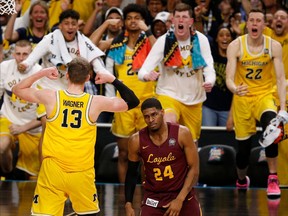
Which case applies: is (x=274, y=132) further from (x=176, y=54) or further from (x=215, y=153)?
(x=215, y=153)

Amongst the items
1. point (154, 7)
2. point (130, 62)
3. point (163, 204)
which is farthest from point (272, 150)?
point (154, 7)

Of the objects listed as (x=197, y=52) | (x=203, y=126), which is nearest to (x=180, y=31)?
(x=197, y=52)

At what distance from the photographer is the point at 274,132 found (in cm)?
1151

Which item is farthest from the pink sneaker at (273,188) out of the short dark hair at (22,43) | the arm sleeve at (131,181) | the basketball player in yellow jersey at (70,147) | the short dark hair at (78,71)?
the short dark hair at (78,71)

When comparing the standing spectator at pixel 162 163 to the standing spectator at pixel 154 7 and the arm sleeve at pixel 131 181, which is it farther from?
the standing spectator at pixel 154 7

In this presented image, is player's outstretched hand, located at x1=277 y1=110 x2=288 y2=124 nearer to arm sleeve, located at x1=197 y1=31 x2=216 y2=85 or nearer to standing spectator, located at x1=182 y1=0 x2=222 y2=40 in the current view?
arm sleeve, located at x1=197 y1=31 x2=216 y2=85

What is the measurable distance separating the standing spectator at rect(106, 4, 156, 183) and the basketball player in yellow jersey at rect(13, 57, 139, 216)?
3.66m

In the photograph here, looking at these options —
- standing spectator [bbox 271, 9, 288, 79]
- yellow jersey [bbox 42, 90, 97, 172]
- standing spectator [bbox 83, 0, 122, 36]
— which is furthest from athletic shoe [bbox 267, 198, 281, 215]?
standing spectator [bbox 83, 0, 122, 36]

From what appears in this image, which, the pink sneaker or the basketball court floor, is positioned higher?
the pink sneaker

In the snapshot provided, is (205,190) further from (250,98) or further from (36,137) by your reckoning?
(36,137)

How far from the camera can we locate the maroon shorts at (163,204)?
9250 mm

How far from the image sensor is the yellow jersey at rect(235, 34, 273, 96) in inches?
473

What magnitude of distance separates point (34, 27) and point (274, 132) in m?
4.04

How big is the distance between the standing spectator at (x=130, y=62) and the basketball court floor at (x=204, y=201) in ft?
2.47
